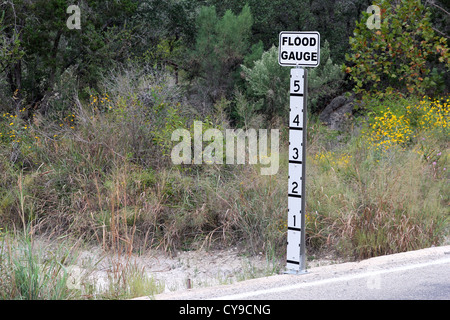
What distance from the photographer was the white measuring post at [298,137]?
5.83 metres

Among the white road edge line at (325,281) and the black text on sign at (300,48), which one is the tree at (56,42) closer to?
the black text on sign at (300,48)

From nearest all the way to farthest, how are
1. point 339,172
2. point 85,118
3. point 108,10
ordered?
1. point 339,172
2. point 85,118
3. point 108,10

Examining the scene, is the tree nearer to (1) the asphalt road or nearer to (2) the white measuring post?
(2) the white measuring post

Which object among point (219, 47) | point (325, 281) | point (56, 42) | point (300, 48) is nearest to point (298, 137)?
point (300, 48)

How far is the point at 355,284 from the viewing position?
5.39 metres

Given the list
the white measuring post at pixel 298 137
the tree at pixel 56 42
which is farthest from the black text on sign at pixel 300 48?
the tree at pixel 56 42

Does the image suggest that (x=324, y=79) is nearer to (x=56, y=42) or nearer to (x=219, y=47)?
(x=219, y=47)

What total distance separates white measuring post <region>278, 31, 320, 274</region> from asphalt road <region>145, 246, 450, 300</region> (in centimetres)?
29

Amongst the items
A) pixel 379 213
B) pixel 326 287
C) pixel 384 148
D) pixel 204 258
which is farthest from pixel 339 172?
A: pixel 326 287

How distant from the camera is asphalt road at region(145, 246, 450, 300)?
505 centimetres

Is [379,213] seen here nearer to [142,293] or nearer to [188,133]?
[142,293]

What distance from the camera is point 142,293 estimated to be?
538 centimetres

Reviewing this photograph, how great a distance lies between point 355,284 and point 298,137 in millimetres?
1554

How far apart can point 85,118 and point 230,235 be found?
12.6ft
